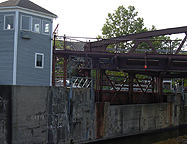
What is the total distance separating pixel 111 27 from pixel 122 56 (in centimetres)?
2639

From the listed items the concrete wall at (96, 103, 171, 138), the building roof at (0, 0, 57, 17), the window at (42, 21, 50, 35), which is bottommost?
the concrete wall at (96, 103, 171, 138)

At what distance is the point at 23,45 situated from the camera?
770 inches

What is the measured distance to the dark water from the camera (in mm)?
23319

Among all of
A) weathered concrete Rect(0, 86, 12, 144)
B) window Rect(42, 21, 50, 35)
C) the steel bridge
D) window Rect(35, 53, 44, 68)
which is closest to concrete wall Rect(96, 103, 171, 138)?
the steel bridge

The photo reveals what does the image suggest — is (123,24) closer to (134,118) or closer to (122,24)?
(122,24)

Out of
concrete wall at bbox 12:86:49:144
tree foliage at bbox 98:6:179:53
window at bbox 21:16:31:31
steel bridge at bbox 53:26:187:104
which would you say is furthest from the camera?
tree foliage at bbox 98:6:179:53

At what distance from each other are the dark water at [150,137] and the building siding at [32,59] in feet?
24.4

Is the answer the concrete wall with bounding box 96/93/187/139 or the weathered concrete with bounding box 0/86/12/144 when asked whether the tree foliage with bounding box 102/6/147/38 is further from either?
the weathered concrete with bounding box 0/86/12/144

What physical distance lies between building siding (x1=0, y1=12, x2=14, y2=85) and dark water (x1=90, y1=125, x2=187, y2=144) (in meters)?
9.25

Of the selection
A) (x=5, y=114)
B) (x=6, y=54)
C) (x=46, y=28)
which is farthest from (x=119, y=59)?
(x=5, y=114)

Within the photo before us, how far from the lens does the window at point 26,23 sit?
19672mm

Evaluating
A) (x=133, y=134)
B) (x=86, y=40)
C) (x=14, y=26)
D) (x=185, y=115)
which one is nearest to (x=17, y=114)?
(x=14, y=26)

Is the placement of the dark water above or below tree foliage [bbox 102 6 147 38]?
below

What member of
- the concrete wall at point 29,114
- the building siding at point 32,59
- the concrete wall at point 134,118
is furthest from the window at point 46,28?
the concrete wall at point 134,118
